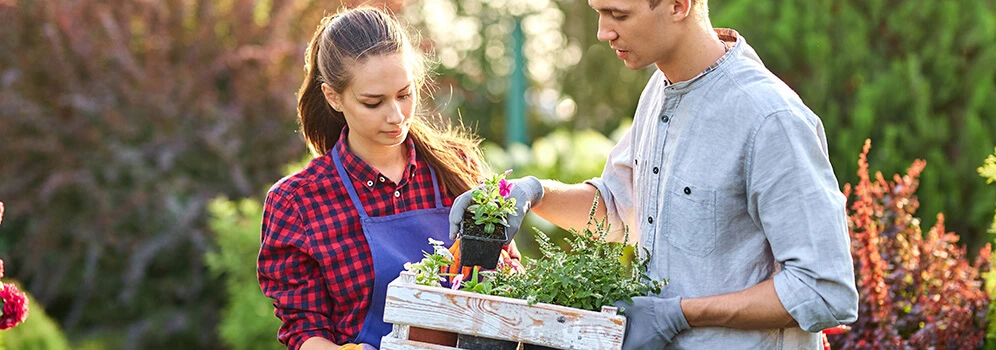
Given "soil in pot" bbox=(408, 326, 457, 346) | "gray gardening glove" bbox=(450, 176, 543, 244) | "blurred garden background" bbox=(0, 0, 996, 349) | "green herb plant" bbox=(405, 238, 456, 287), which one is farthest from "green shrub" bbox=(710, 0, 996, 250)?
"soil in pot" bbox=(408, 326, 457, 346)

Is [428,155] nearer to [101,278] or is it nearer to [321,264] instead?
[321,264]

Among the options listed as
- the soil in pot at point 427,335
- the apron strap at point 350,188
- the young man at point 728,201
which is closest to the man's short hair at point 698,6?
the young man at point 728,201

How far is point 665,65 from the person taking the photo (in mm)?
2225

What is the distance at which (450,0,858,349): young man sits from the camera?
2025 millimetres

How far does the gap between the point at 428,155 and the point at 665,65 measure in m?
0.77

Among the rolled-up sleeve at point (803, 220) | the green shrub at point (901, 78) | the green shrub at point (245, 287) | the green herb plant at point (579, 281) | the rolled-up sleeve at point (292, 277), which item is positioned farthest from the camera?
the green shrub at point (245, 287)

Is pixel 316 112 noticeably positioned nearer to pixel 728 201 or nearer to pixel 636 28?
pixel 636 28

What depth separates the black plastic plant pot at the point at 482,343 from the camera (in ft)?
6.91

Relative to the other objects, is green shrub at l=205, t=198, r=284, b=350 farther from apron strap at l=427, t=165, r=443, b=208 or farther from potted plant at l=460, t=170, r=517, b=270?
potted plant at l=460, t=170, r=517, b=270

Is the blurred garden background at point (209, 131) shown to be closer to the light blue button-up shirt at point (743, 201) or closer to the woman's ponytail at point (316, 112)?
the woman's ponytail at point (316, 112)

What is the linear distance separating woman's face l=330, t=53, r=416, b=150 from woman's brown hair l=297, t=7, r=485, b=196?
0.03 metres

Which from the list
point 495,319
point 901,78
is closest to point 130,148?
point 901,78

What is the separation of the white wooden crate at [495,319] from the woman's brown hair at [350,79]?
0.62 m

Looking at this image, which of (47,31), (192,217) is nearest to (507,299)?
(192,217)
